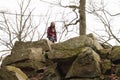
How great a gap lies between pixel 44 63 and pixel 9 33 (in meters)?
17.7

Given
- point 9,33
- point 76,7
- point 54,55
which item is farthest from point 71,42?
point 9,33

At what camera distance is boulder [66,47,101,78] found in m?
12.5

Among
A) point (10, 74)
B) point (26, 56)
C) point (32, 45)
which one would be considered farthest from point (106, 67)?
point (32, 45)

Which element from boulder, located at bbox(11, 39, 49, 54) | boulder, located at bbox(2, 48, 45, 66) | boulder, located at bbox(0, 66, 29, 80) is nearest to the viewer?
boulder, located at bbox(0, 66, 29, 80)

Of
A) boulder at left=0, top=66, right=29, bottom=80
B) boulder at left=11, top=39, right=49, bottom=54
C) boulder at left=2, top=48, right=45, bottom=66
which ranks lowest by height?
boulder at left=0, top=66, right=29, bottom=80

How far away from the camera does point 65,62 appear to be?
45.5 ft

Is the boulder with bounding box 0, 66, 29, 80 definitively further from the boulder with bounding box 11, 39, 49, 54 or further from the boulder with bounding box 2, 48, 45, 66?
the boulder with bounding box 11, 39, 49, 54

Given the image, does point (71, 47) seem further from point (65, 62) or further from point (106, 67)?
point (106, 67)

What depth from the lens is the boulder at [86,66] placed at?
41.1ft

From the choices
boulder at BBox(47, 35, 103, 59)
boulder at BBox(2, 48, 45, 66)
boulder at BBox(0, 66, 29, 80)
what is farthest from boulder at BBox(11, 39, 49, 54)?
boulder at BBox(0, 66, 29, 80)

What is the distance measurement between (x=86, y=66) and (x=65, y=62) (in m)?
1.49

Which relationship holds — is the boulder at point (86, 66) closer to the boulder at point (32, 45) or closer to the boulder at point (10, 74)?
the boulder at point (10, 74)

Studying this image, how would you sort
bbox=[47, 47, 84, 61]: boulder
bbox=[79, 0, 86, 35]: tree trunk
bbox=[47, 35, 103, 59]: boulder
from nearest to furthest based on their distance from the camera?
bbox=[47, 47, 84, 61]: boulder < bbox=[47, 35, 103, 59]: boulder < bbox=[79, 0, 86, 35]: tree trunk

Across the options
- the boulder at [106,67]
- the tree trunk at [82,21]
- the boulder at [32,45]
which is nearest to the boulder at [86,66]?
the boulder at [106,67]
